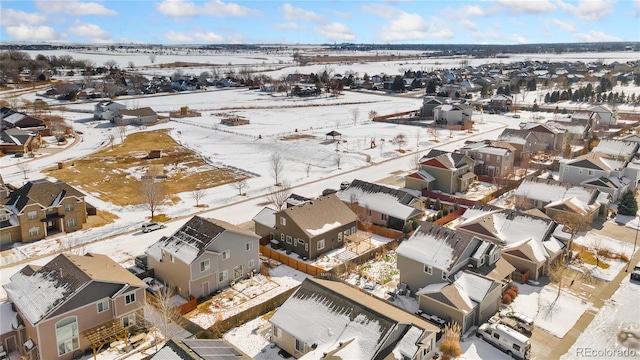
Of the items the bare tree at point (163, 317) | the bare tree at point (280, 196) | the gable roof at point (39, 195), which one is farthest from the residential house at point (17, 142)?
the bare tree at point (163, 317)

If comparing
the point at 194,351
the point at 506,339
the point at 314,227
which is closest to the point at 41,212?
the point at 314,227

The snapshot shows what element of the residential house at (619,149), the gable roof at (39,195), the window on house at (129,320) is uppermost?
the residential house at (619,149)

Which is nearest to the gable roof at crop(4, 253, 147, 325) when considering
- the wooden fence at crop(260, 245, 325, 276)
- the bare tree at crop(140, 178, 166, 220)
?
the wooden fence at crop(260, 245, 325, 276)

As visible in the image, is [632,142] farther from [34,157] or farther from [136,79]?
[136,79]

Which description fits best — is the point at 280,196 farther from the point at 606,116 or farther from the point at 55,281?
the point at 606,116

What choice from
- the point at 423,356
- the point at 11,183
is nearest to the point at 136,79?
the point at 11,183

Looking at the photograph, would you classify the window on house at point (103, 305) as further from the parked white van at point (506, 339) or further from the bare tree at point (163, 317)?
the parked white van at point (506, 339)
